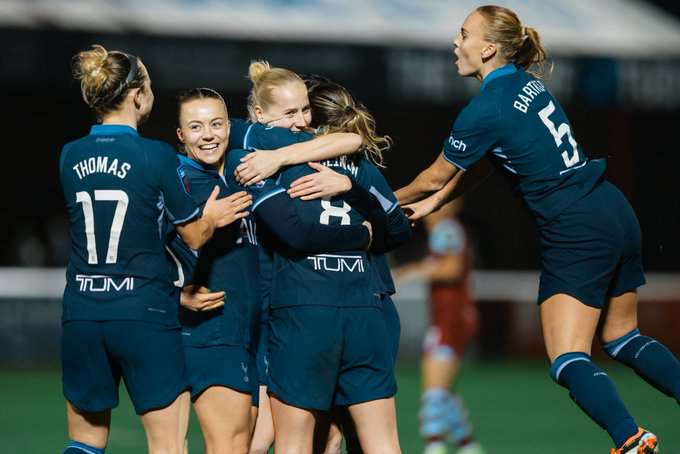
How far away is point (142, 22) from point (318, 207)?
451 inches

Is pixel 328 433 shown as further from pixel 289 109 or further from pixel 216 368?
pixel 289 109

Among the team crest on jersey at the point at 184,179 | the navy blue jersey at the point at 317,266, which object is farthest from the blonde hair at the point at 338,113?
the team crest on jersey at the point at 184,179

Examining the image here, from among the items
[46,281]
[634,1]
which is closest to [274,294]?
[46,281]

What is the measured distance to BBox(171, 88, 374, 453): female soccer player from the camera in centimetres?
489

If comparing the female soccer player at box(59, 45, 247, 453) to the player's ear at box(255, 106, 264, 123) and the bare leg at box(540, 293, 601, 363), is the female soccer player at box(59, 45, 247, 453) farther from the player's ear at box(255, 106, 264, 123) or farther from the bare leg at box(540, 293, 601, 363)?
the bare leg at box(540, 293, 601, 363)

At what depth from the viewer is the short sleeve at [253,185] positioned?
4812 mm

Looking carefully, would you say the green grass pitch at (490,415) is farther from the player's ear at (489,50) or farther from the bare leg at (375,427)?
the player's ear at (489,50)

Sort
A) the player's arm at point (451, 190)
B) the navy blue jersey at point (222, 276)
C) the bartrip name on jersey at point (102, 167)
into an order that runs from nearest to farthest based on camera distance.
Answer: the bartrip name on jersey at point (102, 167) → the navy blue jersey at point (222, 276) → the player's arm at point (451, 190)

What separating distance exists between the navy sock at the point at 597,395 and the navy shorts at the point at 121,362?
5.62 feet

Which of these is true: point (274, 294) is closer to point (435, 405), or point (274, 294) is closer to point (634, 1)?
point (435, 405)

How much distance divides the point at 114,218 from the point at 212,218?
42cm

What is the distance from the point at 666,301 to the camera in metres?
16.3

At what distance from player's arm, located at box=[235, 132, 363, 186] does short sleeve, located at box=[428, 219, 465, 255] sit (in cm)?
→ 438

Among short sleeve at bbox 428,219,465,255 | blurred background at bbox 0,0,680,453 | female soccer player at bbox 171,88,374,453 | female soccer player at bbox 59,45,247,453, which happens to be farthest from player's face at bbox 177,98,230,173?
blurred background at bbox 0,0,680,453
